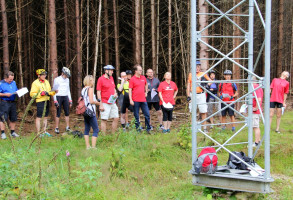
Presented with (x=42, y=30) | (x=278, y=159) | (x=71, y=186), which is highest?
(x=42, y=30)

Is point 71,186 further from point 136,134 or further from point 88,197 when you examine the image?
point 136,134

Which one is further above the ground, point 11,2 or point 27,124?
point 11,2

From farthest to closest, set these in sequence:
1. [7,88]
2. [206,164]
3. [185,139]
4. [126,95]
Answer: [126,95]
[7,88]
[185,139]
[206,164]

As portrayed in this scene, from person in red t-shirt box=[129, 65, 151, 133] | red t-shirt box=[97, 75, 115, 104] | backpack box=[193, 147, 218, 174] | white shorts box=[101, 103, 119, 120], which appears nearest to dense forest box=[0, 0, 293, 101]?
person in red t-shirt box=[129, 65, 151, 133]

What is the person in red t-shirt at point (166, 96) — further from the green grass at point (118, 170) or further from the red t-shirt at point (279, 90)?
the red t-shirt at point (279, 90)

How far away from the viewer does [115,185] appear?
16.4 ft

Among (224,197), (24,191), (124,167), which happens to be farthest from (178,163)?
(24,191)

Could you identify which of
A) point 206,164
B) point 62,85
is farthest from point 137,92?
point 206,164

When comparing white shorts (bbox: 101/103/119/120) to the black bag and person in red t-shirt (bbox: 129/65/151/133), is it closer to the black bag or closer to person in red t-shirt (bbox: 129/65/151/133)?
person in red t-shirt (bbox: 129/65/151/133)

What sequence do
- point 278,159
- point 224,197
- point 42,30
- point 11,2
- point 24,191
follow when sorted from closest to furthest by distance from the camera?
point 24,191, point 224,197, point 278,159, point 11,2, point 42,30

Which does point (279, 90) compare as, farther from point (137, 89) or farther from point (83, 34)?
point (83, 34)

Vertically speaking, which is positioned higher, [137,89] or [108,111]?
[137,89]

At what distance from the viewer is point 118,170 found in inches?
211

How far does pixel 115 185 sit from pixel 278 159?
4.14 meters
